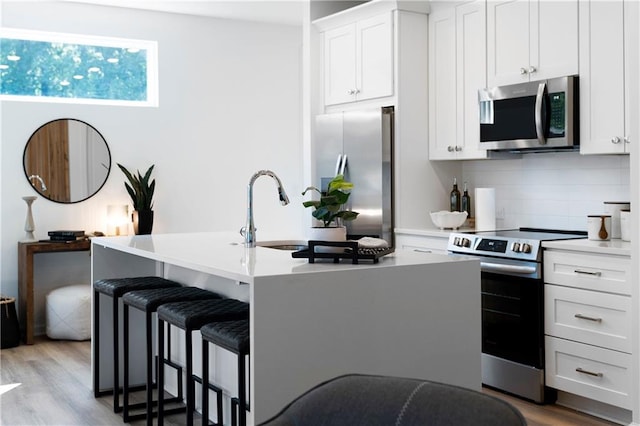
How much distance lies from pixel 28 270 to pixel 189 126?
1.87 m

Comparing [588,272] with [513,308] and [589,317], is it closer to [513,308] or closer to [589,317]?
[589,317]

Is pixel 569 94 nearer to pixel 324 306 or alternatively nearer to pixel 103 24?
pixel 324 306

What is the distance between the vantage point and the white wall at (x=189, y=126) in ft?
19.3

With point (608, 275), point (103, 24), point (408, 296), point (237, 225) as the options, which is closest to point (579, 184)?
point (608, 275)

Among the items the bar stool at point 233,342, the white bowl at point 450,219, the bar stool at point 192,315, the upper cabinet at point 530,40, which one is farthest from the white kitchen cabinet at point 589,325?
the bar stool at point 233,342

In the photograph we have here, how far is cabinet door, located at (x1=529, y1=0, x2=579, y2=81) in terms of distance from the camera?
163 inches

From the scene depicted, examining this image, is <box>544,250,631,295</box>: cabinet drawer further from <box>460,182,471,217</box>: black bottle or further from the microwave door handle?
<box>460,182,471,217</box>: black bottle

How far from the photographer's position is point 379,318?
273cm

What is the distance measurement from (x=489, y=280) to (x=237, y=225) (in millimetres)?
3144

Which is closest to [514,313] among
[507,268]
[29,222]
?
[507,268]

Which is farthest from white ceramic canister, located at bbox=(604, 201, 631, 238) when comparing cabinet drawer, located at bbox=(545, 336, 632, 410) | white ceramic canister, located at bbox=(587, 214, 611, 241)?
cabinet drawer, located at bbox=(545, 336, 632, 410)

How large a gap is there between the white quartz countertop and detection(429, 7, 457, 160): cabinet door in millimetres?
1648

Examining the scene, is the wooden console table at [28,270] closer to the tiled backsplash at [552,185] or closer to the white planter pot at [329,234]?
the tiled backsplash at [552,185]

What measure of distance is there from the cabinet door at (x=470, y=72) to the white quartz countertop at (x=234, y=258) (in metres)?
1.62
